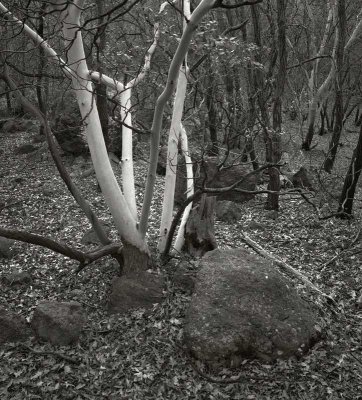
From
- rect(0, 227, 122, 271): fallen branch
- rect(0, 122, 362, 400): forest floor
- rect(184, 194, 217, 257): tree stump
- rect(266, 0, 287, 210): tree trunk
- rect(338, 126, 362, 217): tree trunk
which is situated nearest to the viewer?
rect(0, 122, 362, 400): forest floor

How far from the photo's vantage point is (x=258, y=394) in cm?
457

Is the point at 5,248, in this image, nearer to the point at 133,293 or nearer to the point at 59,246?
the point at 59,246

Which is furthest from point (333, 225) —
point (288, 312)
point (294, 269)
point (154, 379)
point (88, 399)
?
point (88, 399)

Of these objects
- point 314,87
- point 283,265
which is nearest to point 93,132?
point 283,265

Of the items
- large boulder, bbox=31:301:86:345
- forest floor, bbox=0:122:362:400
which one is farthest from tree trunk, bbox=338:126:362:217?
large boulder, bbox=31:301:86:345

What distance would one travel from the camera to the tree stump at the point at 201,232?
278 inches

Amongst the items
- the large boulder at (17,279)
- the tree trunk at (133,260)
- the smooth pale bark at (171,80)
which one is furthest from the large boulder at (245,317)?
the large boulder at (17,279)

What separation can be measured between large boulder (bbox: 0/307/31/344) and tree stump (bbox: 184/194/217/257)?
116 inches

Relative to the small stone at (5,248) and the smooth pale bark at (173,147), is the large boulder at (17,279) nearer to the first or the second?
the small stone at (5,248)

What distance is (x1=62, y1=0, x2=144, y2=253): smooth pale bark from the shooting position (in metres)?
4.88

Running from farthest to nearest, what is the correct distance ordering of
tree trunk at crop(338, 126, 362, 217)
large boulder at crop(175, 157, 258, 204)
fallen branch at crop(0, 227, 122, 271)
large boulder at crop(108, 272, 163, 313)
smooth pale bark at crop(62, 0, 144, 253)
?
large boulder at crop(175, 157, 258, 204) → tree trunk at crop(338, 126, 362, 217) → large boulder at crop(108, 272, 163, 313) → fallen branch at crop(0, 227, 122, 271) → smooth pale bark at crop(62, 0, 144, 253)

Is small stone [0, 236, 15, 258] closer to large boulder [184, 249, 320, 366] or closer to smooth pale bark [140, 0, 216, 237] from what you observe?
smooth pale bark [140, 0, 216, 237]

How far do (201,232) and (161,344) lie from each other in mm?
2301

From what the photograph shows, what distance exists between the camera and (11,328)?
5.35 meters
